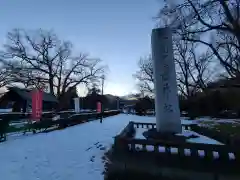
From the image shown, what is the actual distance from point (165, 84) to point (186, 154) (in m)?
4.12

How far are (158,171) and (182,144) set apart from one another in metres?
0.84

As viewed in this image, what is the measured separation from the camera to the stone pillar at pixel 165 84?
9039 mm

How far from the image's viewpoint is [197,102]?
37.5 meters

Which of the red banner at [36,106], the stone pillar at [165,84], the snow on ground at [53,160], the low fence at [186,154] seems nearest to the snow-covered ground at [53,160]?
the snow on ground at [53,160]

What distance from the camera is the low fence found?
514cm

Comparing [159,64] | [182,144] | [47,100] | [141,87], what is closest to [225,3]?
[159,64]

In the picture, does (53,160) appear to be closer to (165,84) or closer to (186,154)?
(186,154)

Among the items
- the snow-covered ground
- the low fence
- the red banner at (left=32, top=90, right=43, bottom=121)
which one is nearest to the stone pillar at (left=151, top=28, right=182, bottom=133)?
the snow-covered ground

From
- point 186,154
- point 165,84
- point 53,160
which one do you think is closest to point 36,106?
point 53,160

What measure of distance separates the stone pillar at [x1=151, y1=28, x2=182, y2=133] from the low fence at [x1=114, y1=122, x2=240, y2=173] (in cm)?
309

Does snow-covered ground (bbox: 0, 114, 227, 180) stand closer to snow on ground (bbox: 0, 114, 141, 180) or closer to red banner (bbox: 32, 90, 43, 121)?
snow on ground (bbox: 0, 114, 141, 180)

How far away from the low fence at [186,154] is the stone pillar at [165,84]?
3089 millimetres

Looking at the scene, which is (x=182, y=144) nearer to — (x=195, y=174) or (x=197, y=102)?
(x=195, y=174)

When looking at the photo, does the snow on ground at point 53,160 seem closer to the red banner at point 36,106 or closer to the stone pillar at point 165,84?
the stone pillar at point 165,84
